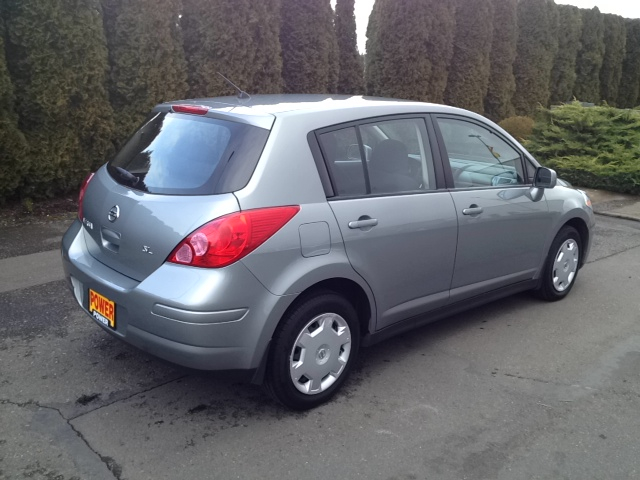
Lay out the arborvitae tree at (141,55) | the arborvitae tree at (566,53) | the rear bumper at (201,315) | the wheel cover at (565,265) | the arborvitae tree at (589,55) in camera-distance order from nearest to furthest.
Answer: the rear bumper at (201,315)
the wheel cover at (565,265)
the arborvitae tree at (141,55)
the arborvitae tree at (566,53)
the arborvitae tree at (589,55)

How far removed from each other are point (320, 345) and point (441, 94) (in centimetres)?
999

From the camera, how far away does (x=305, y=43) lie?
10.1 metres

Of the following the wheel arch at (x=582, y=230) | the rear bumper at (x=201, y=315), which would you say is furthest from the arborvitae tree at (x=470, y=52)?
the rear bumper at (x=201, y=315)

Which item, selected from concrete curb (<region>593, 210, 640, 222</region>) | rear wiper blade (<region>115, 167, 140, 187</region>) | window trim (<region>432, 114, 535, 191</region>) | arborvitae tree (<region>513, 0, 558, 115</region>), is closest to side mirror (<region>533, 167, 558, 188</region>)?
window trim (<region>432, 114, 535, 191</region>)

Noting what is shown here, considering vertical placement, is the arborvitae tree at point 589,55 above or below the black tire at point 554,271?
above

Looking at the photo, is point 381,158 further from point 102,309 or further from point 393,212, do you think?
point 102,309

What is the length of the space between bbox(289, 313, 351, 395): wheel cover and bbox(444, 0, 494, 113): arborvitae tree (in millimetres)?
10475

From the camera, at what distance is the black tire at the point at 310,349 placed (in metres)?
3.37

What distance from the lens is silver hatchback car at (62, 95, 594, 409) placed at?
317 centimetres

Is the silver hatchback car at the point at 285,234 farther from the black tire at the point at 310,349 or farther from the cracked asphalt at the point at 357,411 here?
the cracked asphalt at the point at 357,411

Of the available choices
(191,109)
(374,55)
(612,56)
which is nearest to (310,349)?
(191,109)

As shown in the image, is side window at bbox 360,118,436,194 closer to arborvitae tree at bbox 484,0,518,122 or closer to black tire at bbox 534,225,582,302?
black tire at bbox 534,225,582,302

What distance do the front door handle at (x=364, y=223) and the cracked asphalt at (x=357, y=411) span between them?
985 mm

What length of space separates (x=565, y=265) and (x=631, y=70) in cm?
1726
